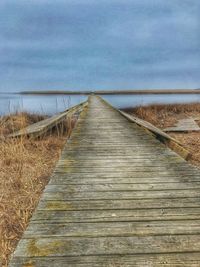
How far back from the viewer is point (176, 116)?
16891 millimetres

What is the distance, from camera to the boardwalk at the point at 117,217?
100 inches

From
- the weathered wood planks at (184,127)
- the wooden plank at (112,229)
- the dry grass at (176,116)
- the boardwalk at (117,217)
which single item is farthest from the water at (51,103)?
the wooden plank at (112,229)

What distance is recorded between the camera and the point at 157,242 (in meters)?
2.74

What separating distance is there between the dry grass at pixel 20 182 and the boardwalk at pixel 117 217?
0.42 metres

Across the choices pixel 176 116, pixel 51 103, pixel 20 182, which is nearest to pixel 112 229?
pixel 20 182

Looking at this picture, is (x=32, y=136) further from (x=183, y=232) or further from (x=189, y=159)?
(x=183, y=232)

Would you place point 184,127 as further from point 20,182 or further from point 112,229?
point 112,229

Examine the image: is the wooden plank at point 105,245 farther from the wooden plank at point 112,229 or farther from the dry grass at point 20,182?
the dry grass at point 20,182

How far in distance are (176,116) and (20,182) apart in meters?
12.4

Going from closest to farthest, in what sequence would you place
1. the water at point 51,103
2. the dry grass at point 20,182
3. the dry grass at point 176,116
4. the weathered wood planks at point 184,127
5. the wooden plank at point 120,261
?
the wooden plank at point 120,261
the dry grass at point 20,182
the dry grass at point 176,116
the weathered wood planks at point 184,127
the water at point 51,103

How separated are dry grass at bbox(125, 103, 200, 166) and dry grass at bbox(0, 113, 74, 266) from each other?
10.9 feet

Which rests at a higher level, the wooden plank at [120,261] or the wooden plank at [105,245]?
the wooden plank at [105,245]

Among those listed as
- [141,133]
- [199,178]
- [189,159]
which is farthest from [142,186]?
[141,133]

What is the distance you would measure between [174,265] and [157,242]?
0.34 metres
